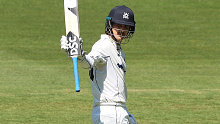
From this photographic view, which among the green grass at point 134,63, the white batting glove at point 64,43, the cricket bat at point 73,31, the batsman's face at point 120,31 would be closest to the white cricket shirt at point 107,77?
the batsman's face at point 120,31

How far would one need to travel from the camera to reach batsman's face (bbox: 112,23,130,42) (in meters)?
5.29

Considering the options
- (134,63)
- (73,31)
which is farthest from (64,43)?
(134,63)

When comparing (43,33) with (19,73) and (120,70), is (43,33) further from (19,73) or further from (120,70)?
(120,70)

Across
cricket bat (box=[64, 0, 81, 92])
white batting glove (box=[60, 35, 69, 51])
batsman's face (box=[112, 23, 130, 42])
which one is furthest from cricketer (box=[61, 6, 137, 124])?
white batting glove (box=[60, 35, 69, 51])

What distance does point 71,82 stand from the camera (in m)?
14.0

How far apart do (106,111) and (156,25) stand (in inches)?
736

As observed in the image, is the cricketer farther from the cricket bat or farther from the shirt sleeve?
the cricket bat

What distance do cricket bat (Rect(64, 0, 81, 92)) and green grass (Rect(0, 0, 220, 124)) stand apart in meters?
5.30

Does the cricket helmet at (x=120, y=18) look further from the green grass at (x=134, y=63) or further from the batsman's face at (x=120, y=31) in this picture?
the green grass at (x=134, y=63)

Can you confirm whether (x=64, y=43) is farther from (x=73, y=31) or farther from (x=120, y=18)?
(x=120, y=18)

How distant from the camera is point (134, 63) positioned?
56.5 ft

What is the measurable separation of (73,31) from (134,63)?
495 inches

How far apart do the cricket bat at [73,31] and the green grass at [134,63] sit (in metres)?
5.30

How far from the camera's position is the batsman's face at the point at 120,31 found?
529cm
